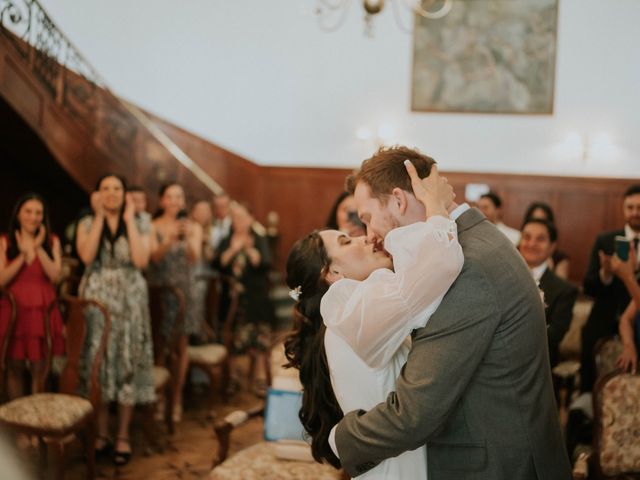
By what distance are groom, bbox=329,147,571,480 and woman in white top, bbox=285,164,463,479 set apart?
0.23 ft

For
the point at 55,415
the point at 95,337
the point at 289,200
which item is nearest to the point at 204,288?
the point at 95,337

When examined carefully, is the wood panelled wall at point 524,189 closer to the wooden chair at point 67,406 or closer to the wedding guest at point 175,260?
the wedding guest at point 175,260

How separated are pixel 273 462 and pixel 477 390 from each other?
1.57 m

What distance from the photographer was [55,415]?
373cm

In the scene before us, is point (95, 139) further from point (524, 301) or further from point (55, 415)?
point (524, 301)

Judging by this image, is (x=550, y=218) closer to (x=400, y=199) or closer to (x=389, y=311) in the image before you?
(x=400, y=199)

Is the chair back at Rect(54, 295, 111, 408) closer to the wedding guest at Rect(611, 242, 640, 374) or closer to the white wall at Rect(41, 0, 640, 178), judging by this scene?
the wedding guest at Rect(611, 242, 640, 374)

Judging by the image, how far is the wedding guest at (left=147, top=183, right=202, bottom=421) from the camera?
17.8ft

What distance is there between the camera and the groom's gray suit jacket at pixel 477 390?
1729 mm

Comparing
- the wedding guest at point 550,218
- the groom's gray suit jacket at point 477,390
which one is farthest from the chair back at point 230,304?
the groom's gray suit jacket at point 477,390

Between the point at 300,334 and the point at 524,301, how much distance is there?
93 centimetres

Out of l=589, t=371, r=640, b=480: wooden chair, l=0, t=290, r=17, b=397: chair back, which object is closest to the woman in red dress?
l=0, t=290, r=17, b=397: chair back

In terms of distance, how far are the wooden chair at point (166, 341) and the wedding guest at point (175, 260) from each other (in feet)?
0.30

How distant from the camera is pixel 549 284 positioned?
417cm
